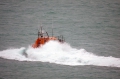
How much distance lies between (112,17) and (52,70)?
48.9 m

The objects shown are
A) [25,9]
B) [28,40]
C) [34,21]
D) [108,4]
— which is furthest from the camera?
[108,4]

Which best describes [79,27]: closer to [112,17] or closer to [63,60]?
[112,17]

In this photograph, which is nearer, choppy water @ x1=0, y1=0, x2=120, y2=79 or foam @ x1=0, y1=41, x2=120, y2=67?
choppy water @ x1=0, y1=0, x2=120, y2=79

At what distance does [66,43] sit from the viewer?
6284cm

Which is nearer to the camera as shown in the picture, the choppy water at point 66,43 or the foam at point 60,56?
the choppy water at point 66,43

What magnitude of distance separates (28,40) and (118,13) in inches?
1498

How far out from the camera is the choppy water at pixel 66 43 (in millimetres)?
54500

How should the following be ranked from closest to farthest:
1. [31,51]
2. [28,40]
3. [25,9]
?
[31,51] → [28,40] → [25,9]

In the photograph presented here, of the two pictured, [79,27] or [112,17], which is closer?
[79,27]

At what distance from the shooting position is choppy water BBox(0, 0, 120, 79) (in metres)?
54.5

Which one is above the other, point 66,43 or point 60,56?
point 66,43

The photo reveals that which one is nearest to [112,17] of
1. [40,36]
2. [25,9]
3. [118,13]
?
[118,13]

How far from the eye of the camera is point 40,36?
213 feet

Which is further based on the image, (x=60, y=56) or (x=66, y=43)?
(x=66, y=43)
